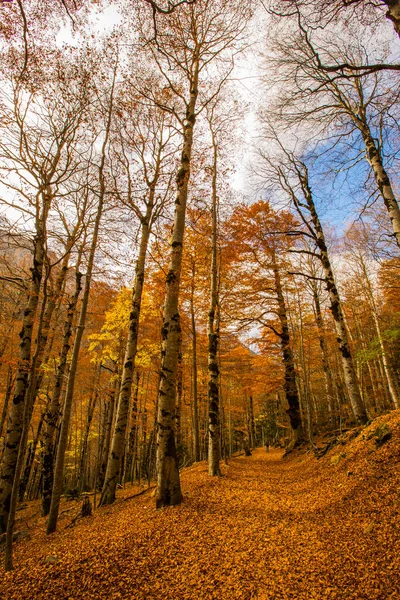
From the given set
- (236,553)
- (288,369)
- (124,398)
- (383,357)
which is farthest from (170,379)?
(383,357)

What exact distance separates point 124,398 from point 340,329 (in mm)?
7067

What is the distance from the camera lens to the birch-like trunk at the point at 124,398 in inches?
278

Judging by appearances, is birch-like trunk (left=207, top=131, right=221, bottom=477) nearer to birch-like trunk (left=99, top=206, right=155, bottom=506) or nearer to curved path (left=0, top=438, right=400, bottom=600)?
birch-like trunk (left=99, top=206, right=155, bottom=506)

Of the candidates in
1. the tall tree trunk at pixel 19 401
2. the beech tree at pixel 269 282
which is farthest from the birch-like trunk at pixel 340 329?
the tall tree trunk at pixel 19 401

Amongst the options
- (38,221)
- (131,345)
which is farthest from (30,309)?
(131,345)

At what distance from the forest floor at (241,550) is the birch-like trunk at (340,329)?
8.01 feet

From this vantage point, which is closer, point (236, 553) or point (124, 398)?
point (236, 553)

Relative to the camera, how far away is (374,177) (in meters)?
6.93

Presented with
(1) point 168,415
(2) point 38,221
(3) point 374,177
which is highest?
(3) point 374,177

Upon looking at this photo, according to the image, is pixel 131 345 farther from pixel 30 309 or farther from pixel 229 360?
pixel 229 360

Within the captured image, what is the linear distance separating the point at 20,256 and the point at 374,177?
41.0ft

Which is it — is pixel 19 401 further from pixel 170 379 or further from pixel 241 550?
pixel 241 550

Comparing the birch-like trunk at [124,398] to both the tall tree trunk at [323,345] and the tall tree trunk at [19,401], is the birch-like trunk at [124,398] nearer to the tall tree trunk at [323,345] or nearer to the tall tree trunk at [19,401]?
the tall tree trunk at [19,401]

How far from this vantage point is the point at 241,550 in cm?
341
